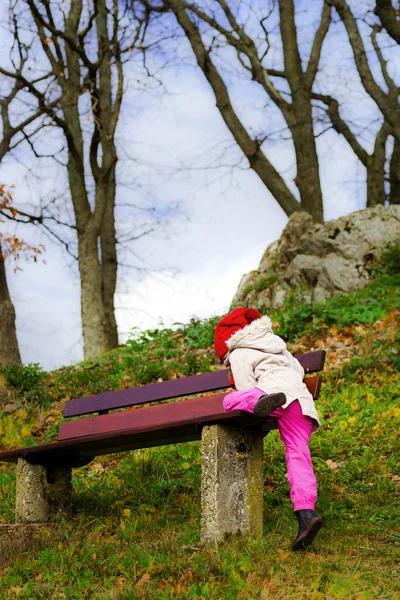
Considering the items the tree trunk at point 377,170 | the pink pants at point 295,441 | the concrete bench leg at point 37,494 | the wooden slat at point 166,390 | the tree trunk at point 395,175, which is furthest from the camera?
the tree trunk at point 395,175

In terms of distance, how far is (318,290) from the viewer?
12078 mm

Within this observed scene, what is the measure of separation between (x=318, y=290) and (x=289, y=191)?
2.69 meters

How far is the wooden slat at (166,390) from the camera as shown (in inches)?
212

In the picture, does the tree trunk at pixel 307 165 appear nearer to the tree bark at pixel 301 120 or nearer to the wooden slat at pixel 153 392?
the tree bark at pixel 301 120

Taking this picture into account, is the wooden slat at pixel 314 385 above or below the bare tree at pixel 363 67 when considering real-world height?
below

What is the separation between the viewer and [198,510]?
17.6ft

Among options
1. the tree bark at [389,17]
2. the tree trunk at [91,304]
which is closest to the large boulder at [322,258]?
the tree trunk at [91,304]

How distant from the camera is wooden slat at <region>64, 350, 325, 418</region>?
5.38 metres

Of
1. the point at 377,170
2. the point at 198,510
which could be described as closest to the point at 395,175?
the point at 377,170

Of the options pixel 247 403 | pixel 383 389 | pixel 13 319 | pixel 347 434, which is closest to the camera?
pixel 247 403

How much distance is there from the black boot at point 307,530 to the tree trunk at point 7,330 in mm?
7781

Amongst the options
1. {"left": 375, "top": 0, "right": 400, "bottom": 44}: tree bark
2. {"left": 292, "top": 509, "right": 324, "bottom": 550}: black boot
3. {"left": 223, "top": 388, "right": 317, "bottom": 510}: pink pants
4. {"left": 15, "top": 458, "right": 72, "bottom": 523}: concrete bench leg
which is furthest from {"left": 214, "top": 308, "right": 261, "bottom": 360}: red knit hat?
{"left": 375, "top": 0, "right": 400, "bottom": 44}: tree bark

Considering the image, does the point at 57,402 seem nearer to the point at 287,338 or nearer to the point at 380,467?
the point at 287,338

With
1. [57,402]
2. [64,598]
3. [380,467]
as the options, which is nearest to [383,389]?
[380,467]
